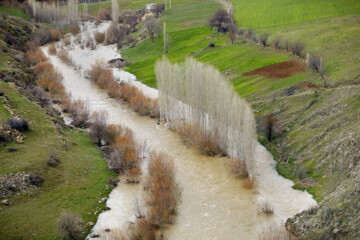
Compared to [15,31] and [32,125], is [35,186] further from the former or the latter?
[15,31]

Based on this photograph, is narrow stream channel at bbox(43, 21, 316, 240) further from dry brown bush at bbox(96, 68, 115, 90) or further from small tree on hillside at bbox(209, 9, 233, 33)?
small tree on hillside at bbox(209, 9, 233, 33)

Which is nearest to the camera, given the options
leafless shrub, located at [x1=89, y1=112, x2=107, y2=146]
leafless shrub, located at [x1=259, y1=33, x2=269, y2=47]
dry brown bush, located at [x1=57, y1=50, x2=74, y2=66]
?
leafless shrub, located at [x1=89, y1=112, x2=107, y2=146]

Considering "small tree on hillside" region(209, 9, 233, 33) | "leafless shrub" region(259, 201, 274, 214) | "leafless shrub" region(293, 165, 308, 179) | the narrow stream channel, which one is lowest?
the narrow stream channel

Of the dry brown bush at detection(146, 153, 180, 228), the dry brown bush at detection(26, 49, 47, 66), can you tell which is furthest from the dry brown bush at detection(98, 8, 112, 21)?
the dry brown bush at detection(146, 153, 180, 228)

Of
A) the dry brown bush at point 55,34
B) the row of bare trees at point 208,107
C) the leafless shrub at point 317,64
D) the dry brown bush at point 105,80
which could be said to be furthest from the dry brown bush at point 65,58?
the leafless shrub at point 317,64

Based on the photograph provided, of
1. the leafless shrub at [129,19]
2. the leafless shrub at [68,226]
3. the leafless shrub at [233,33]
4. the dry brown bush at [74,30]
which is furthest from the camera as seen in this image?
the leafless shrub at [129,19]

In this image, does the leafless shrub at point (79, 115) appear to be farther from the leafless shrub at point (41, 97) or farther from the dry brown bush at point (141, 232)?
the dry brown bush at point (141, 232)

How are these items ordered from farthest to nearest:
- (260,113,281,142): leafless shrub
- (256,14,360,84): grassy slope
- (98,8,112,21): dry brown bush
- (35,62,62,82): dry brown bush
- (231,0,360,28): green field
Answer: (98,8,112,21): dry brown bush → (231,0,360,28): green field → (35,62,62,82): dry brown bush → (256,14,360,84): grassy slope → (260,113,281,142): leafless shrub
